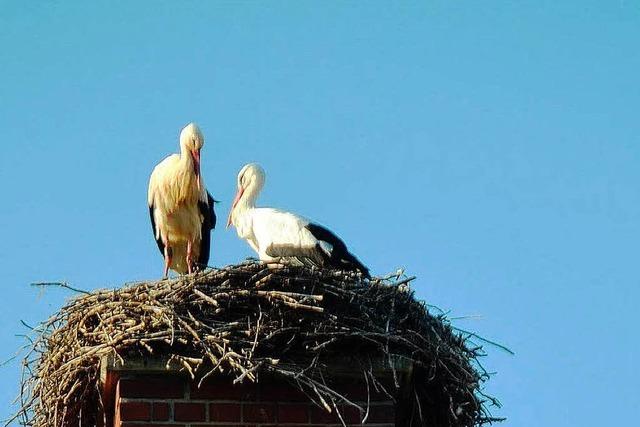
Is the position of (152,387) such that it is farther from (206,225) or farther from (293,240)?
(206,225)

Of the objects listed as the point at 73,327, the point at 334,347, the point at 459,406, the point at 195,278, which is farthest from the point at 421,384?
the point at 73,327

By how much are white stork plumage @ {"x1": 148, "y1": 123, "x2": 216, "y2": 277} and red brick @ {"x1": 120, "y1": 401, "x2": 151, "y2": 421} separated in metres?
3.65

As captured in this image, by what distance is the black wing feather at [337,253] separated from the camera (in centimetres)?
830

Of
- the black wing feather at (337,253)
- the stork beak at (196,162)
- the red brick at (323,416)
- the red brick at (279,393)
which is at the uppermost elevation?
the stork beak at (196,162)

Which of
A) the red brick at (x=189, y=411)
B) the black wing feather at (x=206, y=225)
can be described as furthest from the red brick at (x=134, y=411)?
the black wing feather at (x=206, y=225)

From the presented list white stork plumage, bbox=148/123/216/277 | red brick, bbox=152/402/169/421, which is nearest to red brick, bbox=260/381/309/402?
red brick, bbox=152/402/169/421

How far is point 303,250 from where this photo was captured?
8430mm

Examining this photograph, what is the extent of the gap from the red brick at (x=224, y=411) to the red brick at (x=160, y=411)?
0.17 meters

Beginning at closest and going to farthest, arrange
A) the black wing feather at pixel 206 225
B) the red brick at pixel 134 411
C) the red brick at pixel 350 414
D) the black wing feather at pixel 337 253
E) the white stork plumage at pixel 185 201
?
the red brick at pixel 134 411, the red brick at pixel 350 414, the black wing feather at pixel 337 253, the white stork plumage at pixel 185 201, the black wing feather at pixel 206 225

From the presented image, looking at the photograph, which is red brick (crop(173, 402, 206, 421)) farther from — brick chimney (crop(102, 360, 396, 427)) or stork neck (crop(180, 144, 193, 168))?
stork neck (crop(180, 144, 193, 168))

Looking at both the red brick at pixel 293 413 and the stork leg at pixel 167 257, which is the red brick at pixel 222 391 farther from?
the stork leg at pixel 167 257

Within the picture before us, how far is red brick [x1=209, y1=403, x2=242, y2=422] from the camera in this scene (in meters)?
5.64

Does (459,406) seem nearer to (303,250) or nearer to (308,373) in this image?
(308,373)

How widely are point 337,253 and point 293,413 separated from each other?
273 cm
